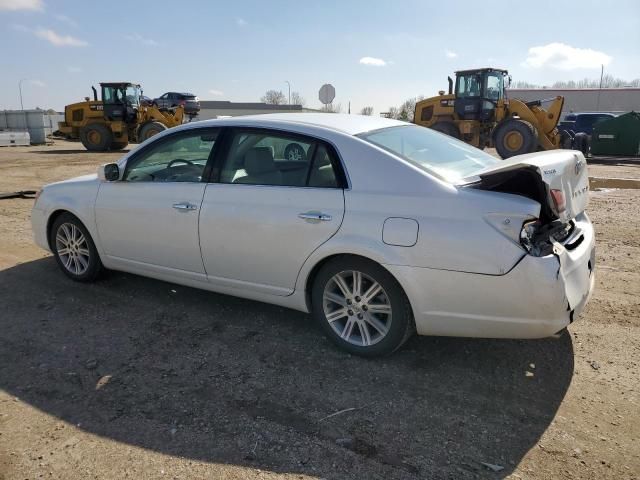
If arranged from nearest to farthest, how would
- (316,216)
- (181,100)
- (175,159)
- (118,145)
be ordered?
1. (316,216)
2. (175,159)
3. (118,145)
4. (181,100)

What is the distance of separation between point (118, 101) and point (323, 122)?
2055 centimetres

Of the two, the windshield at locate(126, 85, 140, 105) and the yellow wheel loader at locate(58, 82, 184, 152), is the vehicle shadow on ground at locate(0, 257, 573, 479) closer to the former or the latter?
the yellow wheel loader at locate(58, 82, 184, 152)

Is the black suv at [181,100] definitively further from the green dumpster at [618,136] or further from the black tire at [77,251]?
the black tire at [77,251]

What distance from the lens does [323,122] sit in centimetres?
371

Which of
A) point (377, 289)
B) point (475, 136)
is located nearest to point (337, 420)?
point (377, 289)

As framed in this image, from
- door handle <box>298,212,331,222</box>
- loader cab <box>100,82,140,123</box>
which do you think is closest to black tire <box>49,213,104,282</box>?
door handle <box>298,212,331,222</box>

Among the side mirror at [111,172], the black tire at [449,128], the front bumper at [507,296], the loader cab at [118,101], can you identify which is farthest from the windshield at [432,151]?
the loader cab at [118,101]

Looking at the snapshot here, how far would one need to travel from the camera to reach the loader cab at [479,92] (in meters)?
17.3

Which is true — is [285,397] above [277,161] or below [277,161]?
below

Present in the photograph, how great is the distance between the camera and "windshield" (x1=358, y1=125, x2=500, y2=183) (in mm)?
3330

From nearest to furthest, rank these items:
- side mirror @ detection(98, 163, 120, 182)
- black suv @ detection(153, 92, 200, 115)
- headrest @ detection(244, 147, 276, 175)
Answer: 1. headrest @ detection(244, 147, 276, 175)
2. side mirror @ detection(98, 163, 120, 182)
3. black suv @ detection(153, 92, 200, 115)

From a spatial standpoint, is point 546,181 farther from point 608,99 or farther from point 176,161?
point 608,99

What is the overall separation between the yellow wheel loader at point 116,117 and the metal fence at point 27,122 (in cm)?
833

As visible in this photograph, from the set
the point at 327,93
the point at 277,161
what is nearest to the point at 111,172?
the point at 277,161
